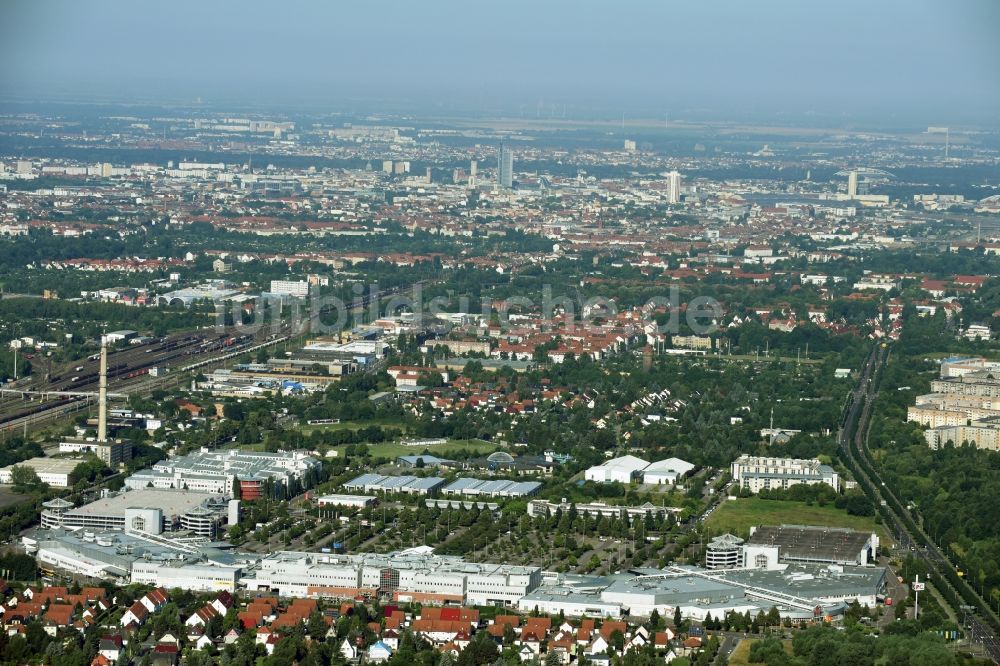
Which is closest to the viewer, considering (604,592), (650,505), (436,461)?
(604,592)

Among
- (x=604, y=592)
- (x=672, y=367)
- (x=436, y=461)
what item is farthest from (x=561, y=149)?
(x=604, y=592)

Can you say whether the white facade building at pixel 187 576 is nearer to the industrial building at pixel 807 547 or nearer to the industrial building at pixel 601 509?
the industrial building at pixel 601 509

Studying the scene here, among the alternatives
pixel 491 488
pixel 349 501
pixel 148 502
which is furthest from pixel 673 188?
pixel 148 502

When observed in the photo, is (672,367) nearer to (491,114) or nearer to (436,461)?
(436,461)

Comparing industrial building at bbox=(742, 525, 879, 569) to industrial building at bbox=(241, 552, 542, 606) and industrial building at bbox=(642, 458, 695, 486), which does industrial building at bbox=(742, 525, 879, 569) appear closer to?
industrial building at bbox=(241, 552, 542, 606)

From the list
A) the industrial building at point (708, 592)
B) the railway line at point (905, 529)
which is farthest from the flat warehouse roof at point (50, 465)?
the railway line at point (905, 529)

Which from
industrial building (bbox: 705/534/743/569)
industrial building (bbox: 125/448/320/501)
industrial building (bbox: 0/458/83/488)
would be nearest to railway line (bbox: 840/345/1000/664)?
industrial building (bbox: 705/534/743/569)
